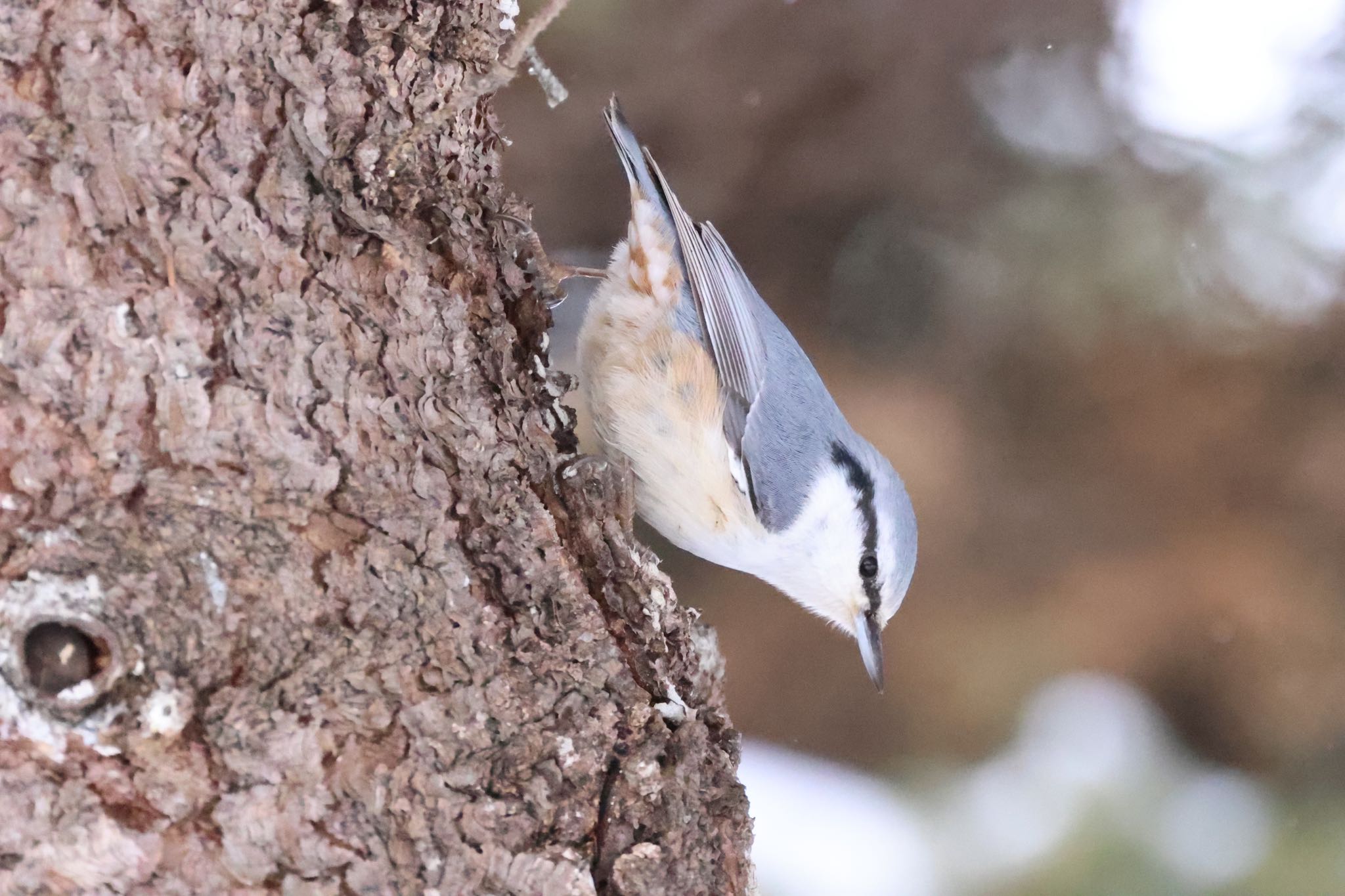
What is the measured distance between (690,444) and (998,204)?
115 centimetres

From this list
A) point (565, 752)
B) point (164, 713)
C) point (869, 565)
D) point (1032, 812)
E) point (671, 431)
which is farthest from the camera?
point (1032, 812)

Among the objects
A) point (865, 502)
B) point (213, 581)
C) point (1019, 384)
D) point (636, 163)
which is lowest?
point (213, 581)

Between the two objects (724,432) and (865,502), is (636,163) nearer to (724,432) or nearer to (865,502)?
(724,432)

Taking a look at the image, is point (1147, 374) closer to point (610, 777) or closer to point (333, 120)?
point (610, 777)

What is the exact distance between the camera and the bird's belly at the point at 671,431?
175cm

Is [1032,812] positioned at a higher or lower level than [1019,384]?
lower

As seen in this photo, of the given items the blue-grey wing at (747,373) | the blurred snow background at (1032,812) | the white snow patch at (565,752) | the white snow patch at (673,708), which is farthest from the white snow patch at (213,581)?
the blurred snow background at (1032,812)

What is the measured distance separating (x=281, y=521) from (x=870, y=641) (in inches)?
50.4

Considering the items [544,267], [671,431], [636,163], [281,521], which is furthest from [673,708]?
[636,163]

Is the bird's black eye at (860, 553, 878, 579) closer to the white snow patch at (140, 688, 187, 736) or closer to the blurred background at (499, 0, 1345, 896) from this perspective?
the blurred background at (499, 0, 1345, 896)

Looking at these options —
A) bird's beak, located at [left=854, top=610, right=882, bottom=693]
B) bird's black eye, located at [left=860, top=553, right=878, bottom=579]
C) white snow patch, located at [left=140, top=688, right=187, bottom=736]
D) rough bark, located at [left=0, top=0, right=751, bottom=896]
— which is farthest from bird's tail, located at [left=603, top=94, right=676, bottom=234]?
white snow patch, located at [left=140, top=688, right=187, bottom=736]

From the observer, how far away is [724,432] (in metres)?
1.78

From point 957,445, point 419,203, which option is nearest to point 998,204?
point 957,445

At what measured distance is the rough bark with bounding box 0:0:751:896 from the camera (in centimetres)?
90
